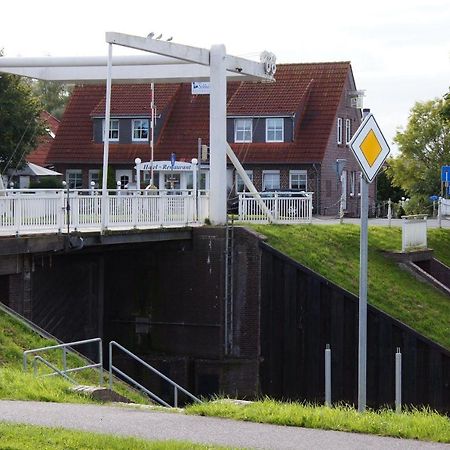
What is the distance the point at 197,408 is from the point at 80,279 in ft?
56.6

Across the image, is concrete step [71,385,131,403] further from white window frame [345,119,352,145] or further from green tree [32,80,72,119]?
green tree [32,80,72,119]

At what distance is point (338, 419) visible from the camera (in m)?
14.3

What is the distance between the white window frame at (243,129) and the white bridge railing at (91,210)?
2447cm

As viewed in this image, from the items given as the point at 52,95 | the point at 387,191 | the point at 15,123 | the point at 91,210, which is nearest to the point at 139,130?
the point at 15,123

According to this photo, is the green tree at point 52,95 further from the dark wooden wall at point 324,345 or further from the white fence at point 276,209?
the dark wooden wall at point 324,345

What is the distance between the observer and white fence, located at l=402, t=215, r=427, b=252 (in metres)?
39.1

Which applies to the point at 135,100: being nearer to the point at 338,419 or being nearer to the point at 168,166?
the point at 168,166

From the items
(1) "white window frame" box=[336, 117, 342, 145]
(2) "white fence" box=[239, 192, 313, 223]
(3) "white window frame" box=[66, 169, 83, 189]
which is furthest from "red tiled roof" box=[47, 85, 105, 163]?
Answer: (2) "white fence" box=[239, 192, 313, 223]

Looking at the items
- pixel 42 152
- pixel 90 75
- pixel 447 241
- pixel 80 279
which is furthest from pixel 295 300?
pixel 42 152

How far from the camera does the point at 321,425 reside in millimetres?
14141

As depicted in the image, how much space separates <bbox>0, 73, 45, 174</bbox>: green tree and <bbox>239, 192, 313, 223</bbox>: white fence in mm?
26484

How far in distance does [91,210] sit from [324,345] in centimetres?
753

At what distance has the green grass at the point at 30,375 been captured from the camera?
1653 cm

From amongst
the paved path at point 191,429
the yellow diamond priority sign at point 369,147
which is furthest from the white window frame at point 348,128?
the paved path at point 191,429
